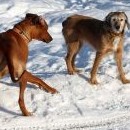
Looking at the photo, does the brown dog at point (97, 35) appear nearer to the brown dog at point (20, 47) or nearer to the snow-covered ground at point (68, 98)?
the snow-covered ground at point (68, 98)

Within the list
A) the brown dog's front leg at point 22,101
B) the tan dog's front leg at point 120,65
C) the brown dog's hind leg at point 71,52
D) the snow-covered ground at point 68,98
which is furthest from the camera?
the brown dog's hind leg at point 71,52

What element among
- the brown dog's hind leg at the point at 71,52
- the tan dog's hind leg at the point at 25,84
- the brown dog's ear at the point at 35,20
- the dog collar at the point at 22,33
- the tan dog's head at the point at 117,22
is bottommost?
the brown dog's hind leg at the point at 71,52

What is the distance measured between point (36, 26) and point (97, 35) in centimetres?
150

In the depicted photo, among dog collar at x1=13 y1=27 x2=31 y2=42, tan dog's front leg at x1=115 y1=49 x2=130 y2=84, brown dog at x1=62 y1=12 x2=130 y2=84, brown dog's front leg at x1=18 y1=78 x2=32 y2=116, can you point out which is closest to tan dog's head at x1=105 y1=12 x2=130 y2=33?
brown dog at x1=62 y1=12 x2=130 y2=84

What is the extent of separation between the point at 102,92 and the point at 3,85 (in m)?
1.55

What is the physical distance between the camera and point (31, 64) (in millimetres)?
10039

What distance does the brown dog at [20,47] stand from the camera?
6973 mm

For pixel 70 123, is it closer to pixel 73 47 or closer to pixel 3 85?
pixel 3 85

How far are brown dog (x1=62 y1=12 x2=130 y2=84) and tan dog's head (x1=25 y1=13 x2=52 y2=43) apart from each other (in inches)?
47.3

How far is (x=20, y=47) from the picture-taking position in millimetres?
7156

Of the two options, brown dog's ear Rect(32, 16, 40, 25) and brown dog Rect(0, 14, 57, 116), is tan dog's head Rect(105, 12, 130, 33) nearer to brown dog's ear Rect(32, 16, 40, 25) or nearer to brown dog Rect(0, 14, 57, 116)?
brown dog Rect(0, 14, 57, 116)

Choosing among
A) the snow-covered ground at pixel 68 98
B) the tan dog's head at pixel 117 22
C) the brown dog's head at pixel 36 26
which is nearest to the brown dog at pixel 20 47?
the brown dog's head at pixel 36 26

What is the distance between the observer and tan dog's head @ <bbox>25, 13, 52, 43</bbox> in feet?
24.0

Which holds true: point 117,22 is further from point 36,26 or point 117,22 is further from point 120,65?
point 36,26
